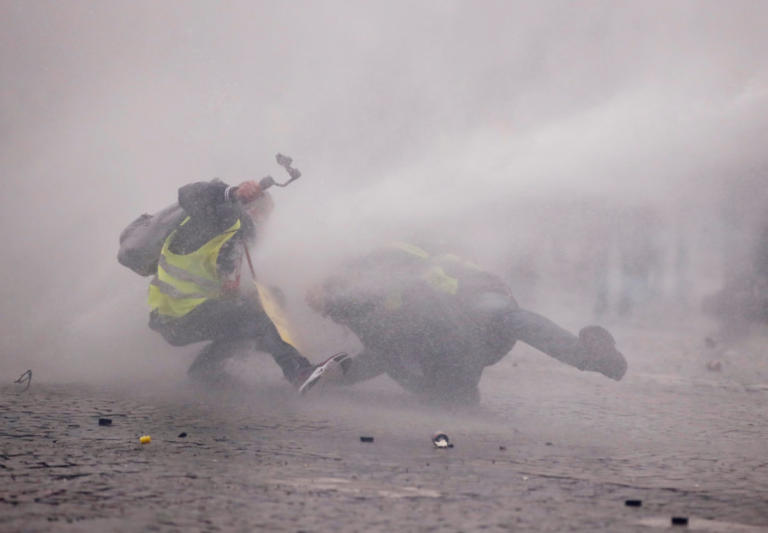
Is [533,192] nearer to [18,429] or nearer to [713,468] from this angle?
[713,468]

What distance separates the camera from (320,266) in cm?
610

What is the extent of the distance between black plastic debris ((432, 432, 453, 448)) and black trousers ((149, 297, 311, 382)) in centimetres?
182

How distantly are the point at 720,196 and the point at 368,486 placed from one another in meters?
A: 7.00

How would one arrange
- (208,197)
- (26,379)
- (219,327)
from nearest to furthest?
(208,197) < (26,379) < (219,327)

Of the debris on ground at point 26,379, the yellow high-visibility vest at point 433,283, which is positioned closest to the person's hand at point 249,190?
the yellow high-visibility vest at point 433,283

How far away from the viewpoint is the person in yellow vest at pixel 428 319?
16.4 ft

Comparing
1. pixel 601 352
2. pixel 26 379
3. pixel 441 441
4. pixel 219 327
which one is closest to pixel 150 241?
pixel 219 327

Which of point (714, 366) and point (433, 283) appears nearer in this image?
point (433, 283)

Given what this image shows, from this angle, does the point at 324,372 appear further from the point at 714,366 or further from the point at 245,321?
the point at 714,366

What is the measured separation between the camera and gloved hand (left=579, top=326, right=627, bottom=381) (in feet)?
15.2

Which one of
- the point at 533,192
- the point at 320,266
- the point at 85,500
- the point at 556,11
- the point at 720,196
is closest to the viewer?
the point at 85,500

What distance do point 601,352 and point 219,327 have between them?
7.64 ft

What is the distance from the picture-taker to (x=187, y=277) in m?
5.41

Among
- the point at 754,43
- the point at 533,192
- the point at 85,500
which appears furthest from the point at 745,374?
the point at 85,500
